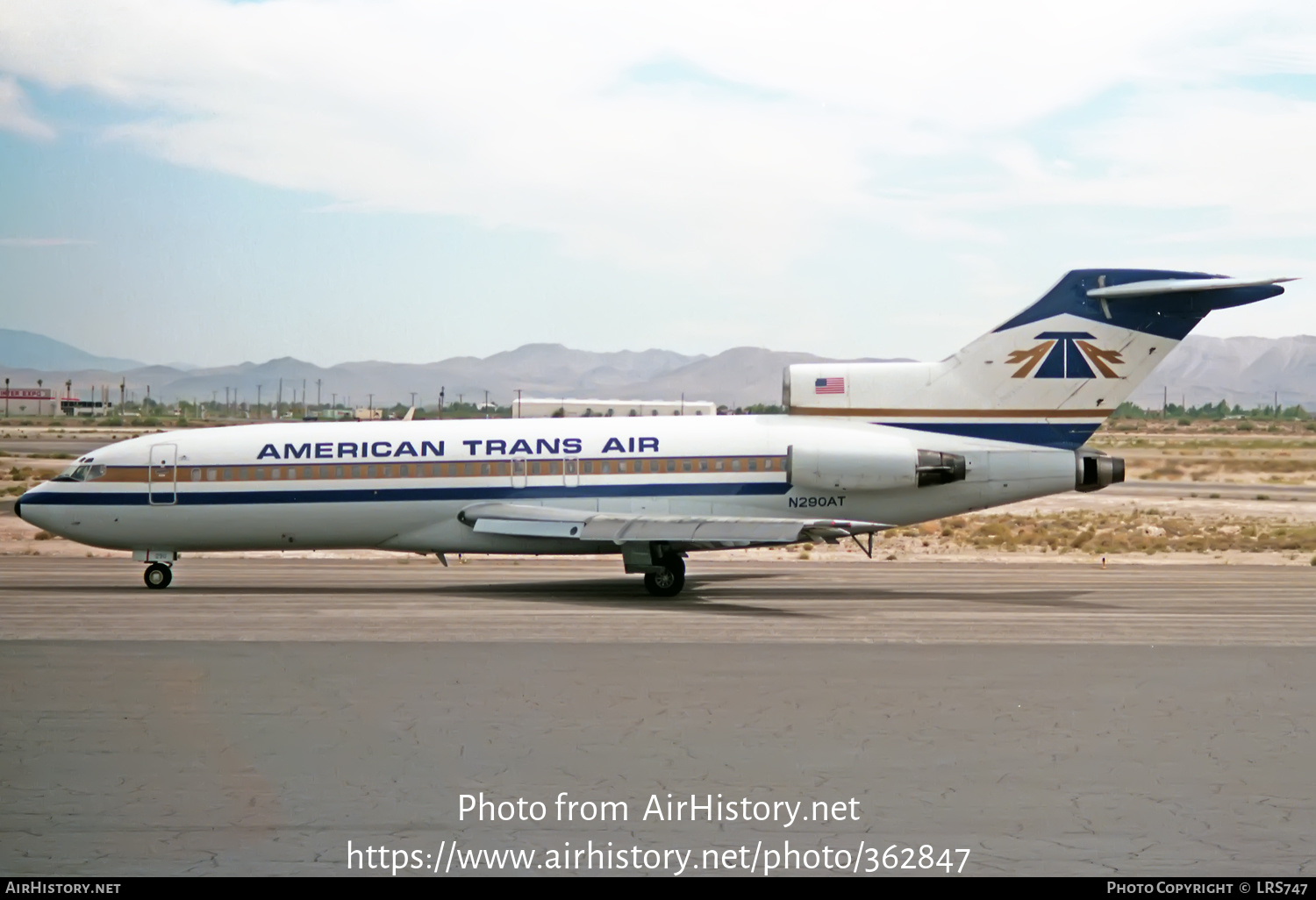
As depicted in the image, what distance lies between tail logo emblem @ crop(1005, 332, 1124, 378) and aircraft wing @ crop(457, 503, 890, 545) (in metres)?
4.33

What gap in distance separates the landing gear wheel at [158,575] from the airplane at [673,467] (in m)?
0.04

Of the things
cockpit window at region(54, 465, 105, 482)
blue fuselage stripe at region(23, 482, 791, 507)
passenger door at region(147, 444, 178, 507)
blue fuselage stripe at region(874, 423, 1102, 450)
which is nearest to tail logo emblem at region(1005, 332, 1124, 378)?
blue fuselage stripe at region(874, 423, 1102, 450)

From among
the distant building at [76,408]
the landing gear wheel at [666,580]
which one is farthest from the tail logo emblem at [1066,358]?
the distant building at [76,408]

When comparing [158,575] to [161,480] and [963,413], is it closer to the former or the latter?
[161,480]

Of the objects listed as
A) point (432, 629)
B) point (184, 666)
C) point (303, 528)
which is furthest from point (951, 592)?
point (184, 666)

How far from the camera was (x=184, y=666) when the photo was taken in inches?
642

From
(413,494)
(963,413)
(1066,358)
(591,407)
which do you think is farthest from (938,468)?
(591,407)

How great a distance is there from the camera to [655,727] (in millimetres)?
12922

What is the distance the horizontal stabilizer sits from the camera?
25922mm

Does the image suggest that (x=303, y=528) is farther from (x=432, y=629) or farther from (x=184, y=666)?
(x=184, y=666)

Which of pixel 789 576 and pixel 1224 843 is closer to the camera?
pixel 1224 843

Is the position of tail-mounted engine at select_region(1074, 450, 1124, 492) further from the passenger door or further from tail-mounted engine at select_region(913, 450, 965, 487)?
the passenger door

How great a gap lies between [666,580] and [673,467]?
2522 millimetres

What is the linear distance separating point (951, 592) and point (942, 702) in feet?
39.1
